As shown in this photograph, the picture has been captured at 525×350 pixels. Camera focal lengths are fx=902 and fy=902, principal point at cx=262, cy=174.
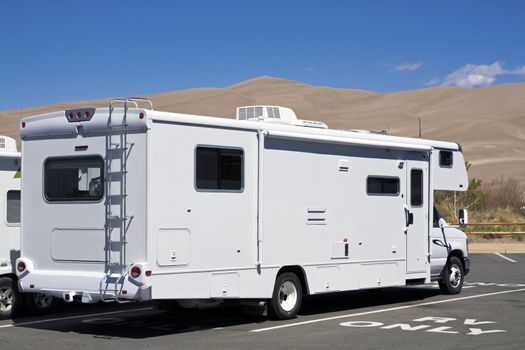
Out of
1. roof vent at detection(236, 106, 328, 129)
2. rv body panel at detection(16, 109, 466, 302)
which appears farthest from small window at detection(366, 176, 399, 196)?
roof vent at detection(236, 106, 328, 129)

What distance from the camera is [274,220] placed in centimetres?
1286

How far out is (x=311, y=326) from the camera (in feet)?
41.6

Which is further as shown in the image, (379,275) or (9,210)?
(379,275)

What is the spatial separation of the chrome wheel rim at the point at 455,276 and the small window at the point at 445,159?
1.92 m

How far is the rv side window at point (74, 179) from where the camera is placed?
462 inches

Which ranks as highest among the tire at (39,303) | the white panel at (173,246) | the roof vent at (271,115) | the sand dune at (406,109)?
the sand dune at (406,109)

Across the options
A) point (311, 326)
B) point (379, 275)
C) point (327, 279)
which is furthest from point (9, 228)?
point (379, 275)

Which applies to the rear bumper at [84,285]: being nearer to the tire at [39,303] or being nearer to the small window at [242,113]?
the tire at [39,303]

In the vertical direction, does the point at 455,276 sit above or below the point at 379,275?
below

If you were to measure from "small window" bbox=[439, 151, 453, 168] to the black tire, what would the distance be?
25.6 ft

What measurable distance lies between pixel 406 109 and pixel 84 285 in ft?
336

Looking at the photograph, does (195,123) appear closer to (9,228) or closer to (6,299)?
(9,228)

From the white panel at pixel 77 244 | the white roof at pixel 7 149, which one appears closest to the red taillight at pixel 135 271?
the white panel at pixel 77 244

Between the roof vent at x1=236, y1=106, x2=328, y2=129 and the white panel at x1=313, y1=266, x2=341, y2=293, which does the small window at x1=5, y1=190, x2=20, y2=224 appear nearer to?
the roof vent at x1=236, y1=106, x2=328, y2=129
